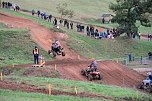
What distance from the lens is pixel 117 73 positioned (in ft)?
125

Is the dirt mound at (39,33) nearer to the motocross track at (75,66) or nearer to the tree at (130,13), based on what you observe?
the motocross track at (75,66)

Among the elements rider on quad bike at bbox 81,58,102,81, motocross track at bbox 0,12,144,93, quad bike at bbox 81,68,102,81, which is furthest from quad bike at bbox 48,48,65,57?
quad bike at bbox 81,68,102,81

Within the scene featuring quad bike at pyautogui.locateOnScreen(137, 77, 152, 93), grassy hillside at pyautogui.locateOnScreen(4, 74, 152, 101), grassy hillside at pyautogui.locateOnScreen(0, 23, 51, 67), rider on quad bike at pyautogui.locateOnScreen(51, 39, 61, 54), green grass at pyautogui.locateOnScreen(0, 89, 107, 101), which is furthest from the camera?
rider on quad bike at pyautogui.locateOnScreen(51, 39, 61, 54)

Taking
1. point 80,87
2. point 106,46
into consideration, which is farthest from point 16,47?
point 80,87

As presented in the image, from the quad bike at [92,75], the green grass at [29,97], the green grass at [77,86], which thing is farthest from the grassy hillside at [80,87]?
the quad bike at [92,75]

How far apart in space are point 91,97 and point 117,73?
12.4m

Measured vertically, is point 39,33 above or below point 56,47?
above

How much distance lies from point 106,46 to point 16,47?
14.2 m

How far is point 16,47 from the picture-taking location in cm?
4322

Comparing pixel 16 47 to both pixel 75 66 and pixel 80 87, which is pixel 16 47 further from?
pixel 80 87

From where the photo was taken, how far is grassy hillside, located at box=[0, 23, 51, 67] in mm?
40281

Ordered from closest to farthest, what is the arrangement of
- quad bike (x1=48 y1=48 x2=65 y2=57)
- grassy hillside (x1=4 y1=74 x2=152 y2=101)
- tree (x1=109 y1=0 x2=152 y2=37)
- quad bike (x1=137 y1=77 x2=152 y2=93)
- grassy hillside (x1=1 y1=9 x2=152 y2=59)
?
1. grassy hillside (x1=4 y1=74 x2=152 y2=101)
2. quad bike (x1=137 y1=77 x2=152 y2=93)
3. quad bike (x1=48 y1=48 x2=65 y2=57)
4. grassy hillside (x1=1 y1=9 x2=152 y2=59)
5. tree (x1=109 y1=0 x2=152 y2=37)

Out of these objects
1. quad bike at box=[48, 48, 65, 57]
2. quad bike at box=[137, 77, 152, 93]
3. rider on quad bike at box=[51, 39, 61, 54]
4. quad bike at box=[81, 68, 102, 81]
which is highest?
rider on quad bike at box=[51, 39, 61, 54]

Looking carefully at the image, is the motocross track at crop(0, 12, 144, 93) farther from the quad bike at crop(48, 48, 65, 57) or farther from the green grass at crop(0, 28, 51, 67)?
the green grass at crop(0, 28, 51, 67)
